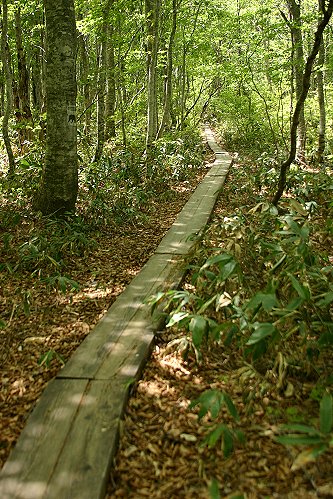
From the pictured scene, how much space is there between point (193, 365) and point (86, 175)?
530 centimetres

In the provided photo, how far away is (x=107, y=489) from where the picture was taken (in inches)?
81.9

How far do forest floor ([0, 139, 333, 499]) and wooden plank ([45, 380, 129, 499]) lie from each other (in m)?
0.10

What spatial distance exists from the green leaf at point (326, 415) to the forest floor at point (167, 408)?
515 mm

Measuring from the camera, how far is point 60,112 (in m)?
5.55

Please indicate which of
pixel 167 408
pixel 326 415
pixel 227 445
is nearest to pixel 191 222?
pixel 167 408

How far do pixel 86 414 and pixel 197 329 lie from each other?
0.84 metres

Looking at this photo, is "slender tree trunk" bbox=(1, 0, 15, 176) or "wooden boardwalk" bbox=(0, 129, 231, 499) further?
"slender tree trunk" bbox=(1, 0, 15, 176)

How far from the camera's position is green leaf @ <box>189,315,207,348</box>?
7.89ft

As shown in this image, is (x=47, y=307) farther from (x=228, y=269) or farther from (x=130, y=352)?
(x=228, y=269)

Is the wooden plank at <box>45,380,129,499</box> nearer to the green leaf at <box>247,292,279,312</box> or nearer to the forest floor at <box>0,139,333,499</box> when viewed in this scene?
the forest floor at <box>0,139,333,499</box>

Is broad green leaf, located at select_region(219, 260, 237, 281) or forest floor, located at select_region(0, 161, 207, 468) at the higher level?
broad green leaf, located at select_region(219, 260, 237, 281)

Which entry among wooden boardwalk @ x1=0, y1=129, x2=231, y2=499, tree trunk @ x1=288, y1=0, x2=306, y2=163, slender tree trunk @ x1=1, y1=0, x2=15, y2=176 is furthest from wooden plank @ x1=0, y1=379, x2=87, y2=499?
tree trunk @ x1=288, y1=0, x2=306, y2=163

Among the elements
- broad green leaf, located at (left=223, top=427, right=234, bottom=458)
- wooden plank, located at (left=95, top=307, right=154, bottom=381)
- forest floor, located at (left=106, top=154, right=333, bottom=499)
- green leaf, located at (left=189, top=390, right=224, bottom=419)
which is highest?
green leaf, located at (left=189, top=390, right=224, bottom=419)

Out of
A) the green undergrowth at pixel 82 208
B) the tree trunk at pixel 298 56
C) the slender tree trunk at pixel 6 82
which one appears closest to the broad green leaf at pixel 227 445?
the green undergrowth at pixel 82 208
